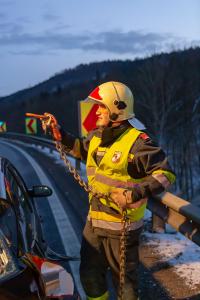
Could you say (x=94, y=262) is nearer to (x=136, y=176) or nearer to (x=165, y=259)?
(x=136, y=176)

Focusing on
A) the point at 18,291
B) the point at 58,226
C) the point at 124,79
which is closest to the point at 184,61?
the point at 124,79

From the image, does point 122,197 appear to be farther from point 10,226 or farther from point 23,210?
point 23,210

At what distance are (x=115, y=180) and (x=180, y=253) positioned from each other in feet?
8.12

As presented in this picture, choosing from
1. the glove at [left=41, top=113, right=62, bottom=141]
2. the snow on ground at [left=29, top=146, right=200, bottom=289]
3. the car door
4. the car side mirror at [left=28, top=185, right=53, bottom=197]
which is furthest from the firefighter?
the snow on ground at [left=29, top=146, right=200, bottom=289]

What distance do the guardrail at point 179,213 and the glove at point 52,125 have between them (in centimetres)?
159

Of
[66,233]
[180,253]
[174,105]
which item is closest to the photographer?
[180,253]

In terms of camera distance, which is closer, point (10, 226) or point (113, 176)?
point (10, 226)

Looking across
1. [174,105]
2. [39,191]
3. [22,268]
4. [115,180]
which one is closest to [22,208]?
[115,180]

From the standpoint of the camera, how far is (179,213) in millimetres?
5785

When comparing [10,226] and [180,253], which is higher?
[10,226]

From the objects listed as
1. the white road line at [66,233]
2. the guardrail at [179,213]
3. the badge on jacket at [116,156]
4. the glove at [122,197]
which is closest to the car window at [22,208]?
the glove at [122,197]

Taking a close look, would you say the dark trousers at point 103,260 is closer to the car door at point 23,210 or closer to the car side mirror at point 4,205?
the car door at point 23,210

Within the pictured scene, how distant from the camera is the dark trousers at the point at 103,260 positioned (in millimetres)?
4094

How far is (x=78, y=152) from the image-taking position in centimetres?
450
